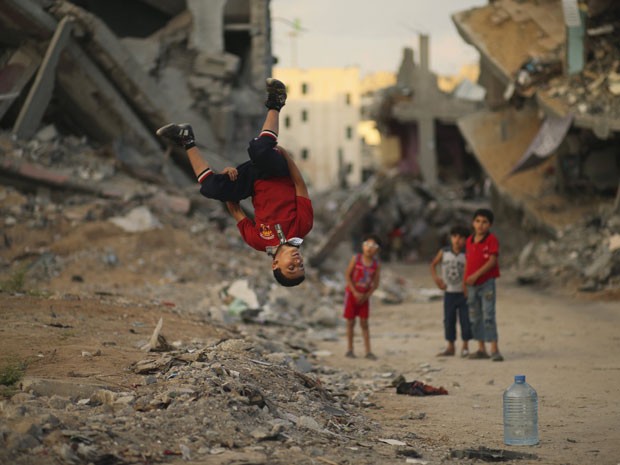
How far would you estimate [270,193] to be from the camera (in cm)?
702

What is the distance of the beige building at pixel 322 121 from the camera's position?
214 feet

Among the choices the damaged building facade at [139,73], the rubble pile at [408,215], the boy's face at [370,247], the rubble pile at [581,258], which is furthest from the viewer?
the rubble pile at [408,215]

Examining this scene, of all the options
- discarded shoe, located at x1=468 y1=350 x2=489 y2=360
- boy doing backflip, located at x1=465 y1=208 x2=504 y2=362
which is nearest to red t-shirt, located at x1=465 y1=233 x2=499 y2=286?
boy doing backflip, located at x1=465 y1=208 x2=504 y2=362

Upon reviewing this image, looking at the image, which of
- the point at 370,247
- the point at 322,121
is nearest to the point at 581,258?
the point at 370,247

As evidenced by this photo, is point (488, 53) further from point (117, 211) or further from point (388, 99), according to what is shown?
point (388, 99)

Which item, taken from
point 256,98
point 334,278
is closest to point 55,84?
point 256,98

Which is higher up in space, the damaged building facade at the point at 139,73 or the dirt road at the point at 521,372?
the damaged building facade at the point at 139,73

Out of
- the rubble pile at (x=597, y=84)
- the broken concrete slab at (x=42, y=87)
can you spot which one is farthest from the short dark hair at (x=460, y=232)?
the broken concrete slab at (x=42, y=87)

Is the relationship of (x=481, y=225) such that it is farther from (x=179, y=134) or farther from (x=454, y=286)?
(x=179, y=134)

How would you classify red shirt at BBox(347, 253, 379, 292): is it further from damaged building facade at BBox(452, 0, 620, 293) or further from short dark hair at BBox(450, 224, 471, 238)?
damaged building facade at BBox(452, 0, 620, 293)

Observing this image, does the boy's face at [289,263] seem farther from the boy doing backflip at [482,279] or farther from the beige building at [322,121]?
the beige building at [322,121]

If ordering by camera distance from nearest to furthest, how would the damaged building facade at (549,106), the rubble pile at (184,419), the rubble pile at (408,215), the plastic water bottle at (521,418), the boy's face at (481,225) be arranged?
the rubble pile at (184,419) < the plastic water bottle at (521,418) < the boy's face at (481,225) < the damaged building facade at (549,106) < the rubble pile at (408,215)

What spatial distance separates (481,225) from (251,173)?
3386 millimetres

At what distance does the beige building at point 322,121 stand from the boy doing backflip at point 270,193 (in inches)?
2287
